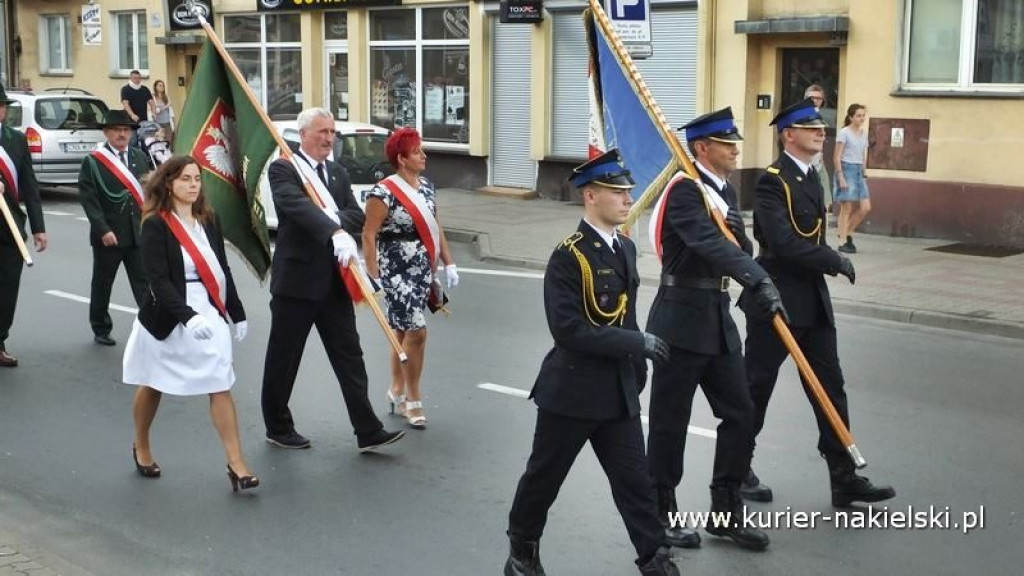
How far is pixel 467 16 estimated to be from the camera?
77.8 ft

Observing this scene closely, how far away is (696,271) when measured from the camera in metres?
6.30

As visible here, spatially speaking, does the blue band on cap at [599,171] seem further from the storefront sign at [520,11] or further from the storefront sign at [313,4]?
the storefront sign at [313,4]

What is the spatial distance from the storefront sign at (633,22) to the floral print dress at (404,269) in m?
6.30

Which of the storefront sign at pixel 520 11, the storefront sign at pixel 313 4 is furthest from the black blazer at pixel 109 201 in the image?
the storefront sign at pixel 313 4

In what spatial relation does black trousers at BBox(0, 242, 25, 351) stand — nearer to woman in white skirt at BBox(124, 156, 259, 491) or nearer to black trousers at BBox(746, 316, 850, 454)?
woman in white skirt at BBox(124, 156, 259, 491)

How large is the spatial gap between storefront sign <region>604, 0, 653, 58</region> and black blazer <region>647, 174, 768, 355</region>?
26.6 ft

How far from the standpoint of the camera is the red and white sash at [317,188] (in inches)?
306

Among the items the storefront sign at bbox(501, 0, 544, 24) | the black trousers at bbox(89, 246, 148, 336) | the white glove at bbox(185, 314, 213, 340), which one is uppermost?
the storefront sign at bbox(501, 0, 544, 24)

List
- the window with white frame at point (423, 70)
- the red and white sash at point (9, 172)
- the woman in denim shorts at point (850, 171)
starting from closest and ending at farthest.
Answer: the red and white sash at point (9, 172), the woman in denim shorts at point (850, 171), the window with white frame at point (423, 70)

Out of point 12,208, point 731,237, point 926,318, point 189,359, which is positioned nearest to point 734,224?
point 731,237

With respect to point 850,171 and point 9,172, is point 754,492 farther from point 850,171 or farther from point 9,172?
point 850,171

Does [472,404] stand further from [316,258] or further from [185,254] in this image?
[185,254]

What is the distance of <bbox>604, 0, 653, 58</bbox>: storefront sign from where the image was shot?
1427 cm

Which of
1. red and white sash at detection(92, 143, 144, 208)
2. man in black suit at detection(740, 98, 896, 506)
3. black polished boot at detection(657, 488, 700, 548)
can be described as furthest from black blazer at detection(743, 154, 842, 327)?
red and white sash at detection(92, 143, 144, 208)
